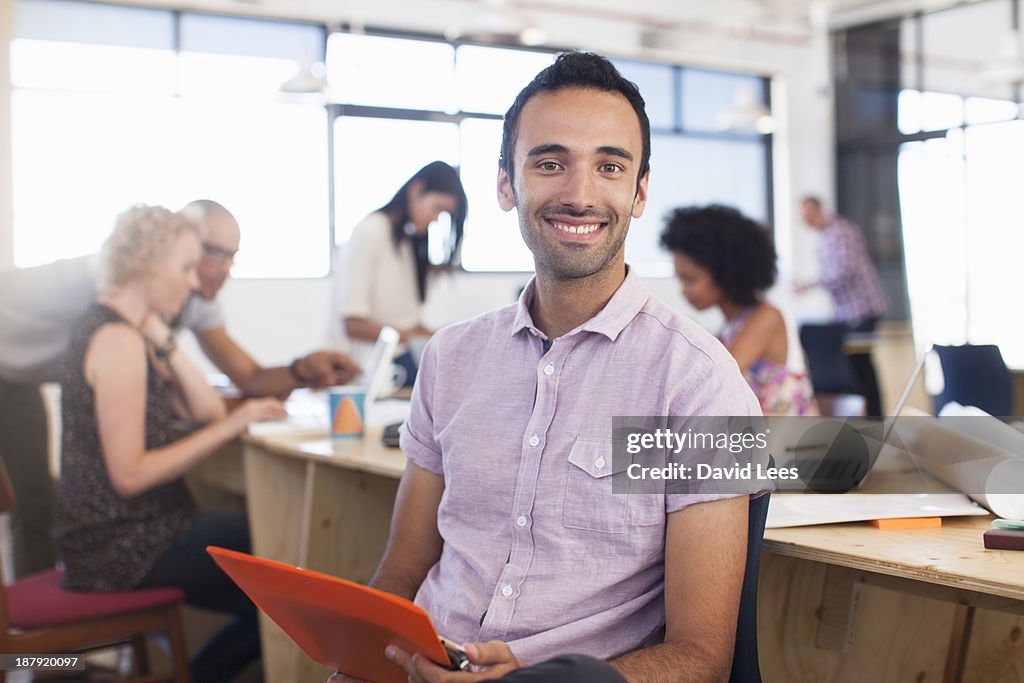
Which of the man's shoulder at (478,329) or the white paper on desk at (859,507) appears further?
the man's shoulder at (478,329)

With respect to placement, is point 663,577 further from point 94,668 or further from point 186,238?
point 94,668

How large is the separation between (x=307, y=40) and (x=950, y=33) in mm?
5520

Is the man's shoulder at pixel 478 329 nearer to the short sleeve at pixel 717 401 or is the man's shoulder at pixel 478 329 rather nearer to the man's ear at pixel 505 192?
the man's ear at pixel 505 192

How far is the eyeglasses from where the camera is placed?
9.87ft

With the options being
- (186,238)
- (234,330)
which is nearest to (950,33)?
(234,330)

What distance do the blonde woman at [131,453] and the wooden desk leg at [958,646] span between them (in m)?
1.58

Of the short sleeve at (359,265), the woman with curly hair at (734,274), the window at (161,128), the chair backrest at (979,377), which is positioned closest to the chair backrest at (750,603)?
the chair backrest at (979,377)

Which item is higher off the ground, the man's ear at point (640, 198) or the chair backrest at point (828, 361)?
the man's ear at point (640, 198)

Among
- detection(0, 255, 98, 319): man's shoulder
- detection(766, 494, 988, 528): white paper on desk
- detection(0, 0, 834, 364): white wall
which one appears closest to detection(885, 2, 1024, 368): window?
detection(0, 0, 834, 364): white wall

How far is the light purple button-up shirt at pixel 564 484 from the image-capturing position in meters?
1.42

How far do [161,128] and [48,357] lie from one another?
464 cm

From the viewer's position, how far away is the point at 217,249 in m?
3.03

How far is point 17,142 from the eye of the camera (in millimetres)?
6969

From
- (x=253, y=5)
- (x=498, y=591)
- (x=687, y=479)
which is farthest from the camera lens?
(x=253, y=5)
